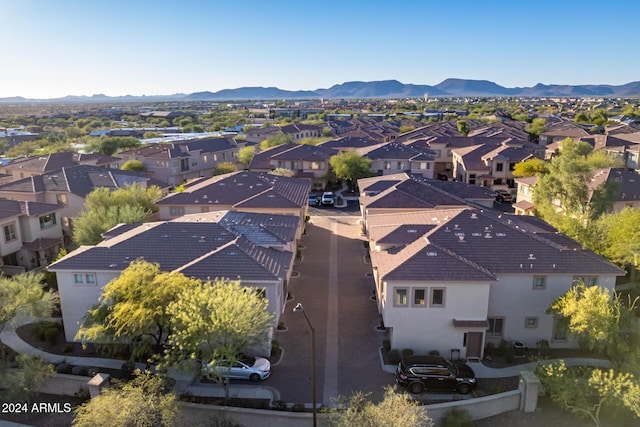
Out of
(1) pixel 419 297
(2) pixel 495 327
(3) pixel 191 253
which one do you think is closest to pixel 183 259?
(3) pixel 191 253

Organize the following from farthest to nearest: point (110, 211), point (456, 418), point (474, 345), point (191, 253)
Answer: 1. point (110, 211)
2. point (191, 253)
3. point (474, 345)
4. point (456, 418)

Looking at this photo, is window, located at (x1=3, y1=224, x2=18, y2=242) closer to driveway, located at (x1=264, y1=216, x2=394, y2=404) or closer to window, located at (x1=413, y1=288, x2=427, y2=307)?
driveway, located at (x1=264, y1=216, x2=394, y2=404)

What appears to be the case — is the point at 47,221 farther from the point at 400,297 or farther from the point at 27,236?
the point at 400,297

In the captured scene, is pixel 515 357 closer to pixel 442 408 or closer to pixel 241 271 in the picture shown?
pixel 442 408

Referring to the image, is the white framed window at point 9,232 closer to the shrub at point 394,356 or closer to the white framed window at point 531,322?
the shrub at point 394,356

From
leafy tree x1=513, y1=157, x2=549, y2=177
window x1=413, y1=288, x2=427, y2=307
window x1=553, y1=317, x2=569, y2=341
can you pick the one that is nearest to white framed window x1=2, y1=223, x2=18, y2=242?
window x1=413, y1=288, x2=427, y2=307

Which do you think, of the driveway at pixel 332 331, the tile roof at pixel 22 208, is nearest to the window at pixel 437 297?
the driveway at pixel 332 331

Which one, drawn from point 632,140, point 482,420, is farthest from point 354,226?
point 632,140
